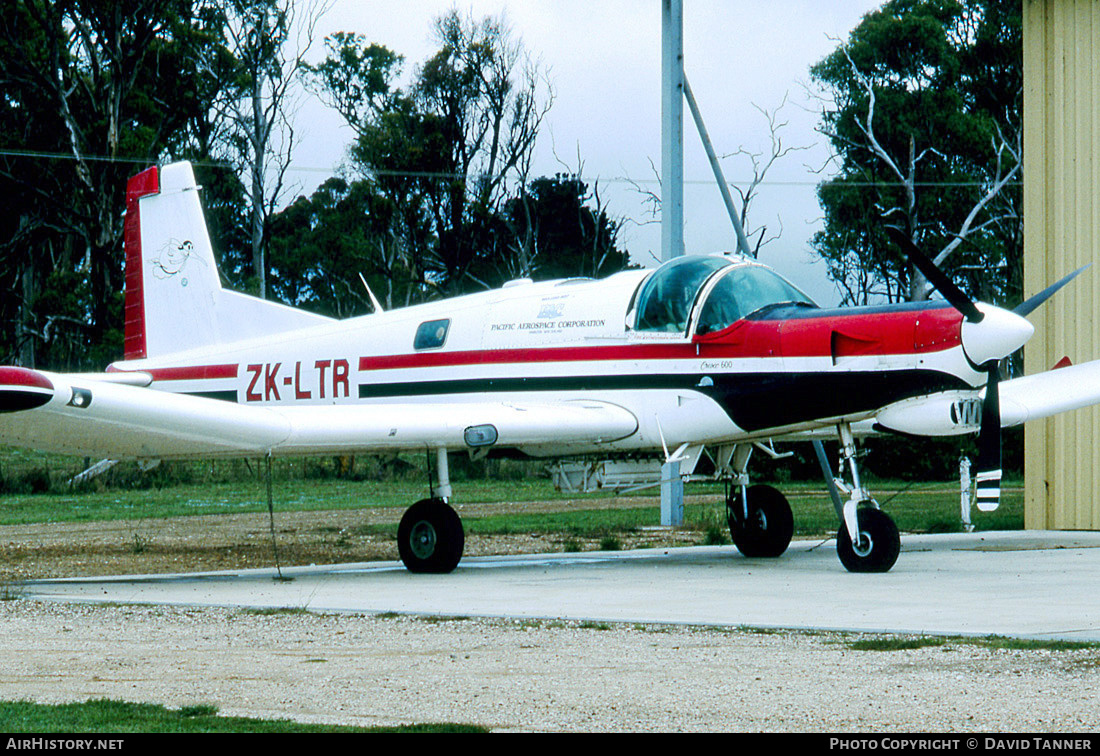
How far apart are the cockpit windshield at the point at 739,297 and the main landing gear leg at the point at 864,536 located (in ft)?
5.72

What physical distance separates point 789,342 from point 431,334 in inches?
163

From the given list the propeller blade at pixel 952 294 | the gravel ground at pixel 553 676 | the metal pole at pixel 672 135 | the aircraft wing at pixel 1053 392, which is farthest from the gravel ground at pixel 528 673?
the metal pole at pixel 672 135

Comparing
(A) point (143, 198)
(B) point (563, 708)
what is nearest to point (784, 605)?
(B) point (563, 708)

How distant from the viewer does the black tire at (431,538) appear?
43.9 ft

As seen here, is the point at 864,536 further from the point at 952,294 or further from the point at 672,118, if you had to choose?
the point at 672,118

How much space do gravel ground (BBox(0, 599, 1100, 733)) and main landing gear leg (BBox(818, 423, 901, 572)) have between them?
394cm

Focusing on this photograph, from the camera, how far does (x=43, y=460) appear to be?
132 feet

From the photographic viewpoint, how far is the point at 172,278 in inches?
691

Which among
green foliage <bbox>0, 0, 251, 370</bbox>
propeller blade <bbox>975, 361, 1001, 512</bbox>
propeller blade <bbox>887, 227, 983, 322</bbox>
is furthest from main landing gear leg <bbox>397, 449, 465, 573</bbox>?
green foliage <bbox>0, 0, 251, 370</bbox>

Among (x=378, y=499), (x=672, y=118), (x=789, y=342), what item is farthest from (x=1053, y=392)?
(x=378, y=499)

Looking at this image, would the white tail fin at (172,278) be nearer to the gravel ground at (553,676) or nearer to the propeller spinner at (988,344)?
the gravel ground at (553,676)

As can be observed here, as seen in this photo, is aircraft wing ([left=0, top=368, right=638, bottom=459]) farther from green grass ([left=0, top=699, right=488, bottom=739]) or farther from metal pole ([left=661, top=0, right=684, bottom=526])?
metal pole ([left=661, top=0, right=684, bottom=526])

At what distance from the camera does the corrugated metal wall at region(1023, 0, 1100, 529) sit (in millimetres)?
19219

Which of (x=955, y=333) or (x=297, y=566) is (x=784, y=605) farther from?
(x=297, y=566)
